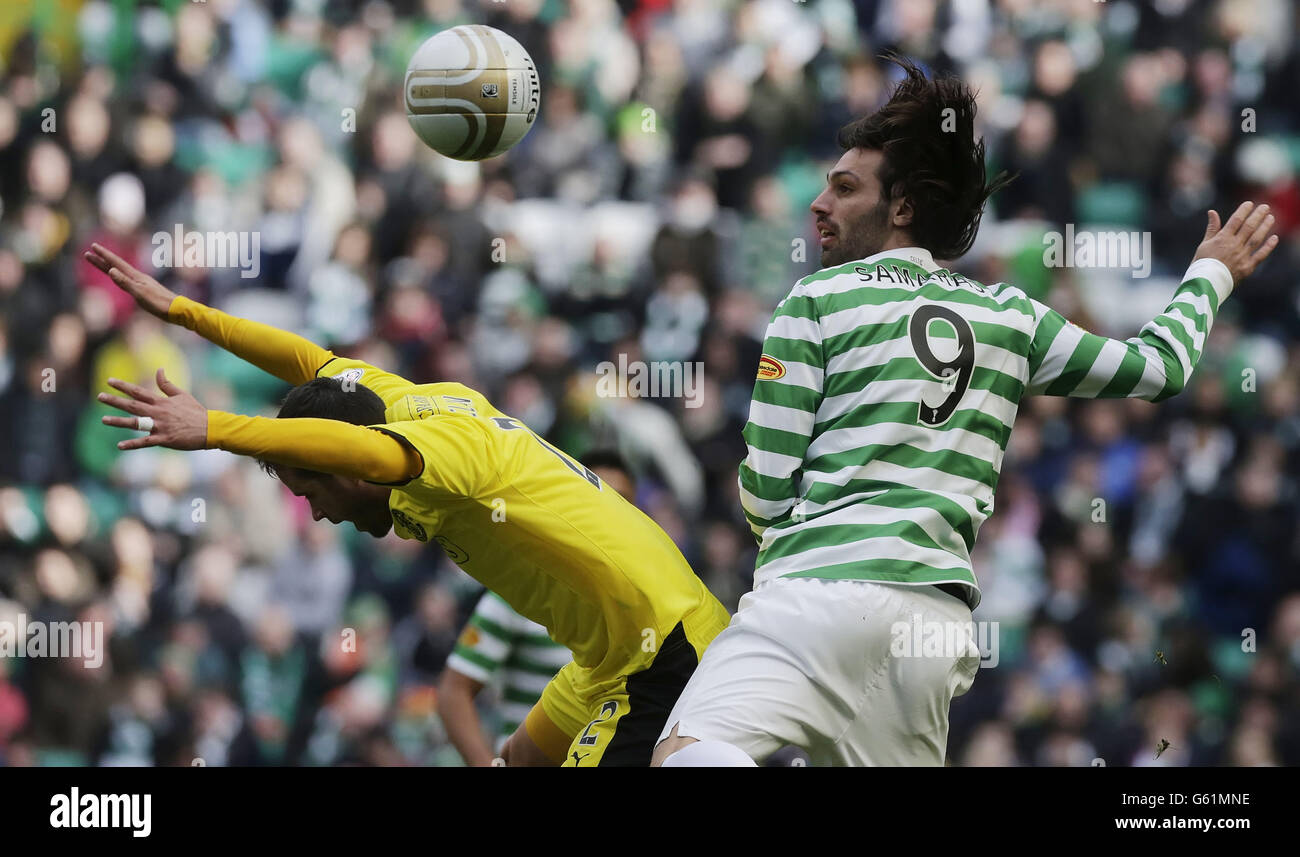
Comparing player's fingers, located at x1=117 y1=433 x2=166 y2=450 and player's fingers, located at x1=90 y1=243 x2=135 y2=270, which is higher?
player's fingers, located at x1=90 y1=243 x2=135 y2=270

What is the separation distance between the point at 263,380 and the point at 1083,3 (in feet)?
15.5

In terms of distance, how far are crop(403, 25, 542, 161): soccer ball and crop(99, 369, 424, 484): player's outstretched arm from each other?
2158 millimetres

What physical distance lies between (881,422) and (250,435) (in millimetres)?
1450

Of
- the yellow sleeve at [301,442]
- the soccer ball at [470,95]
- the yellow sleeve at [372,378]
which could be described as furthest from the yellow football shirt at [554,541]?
the soccer ball at [470,95]

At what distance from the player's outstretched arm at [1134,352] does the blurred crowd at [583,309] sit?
11.5 feet

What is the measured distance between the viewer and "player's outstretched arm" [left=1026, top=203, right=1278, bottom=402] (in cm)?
413

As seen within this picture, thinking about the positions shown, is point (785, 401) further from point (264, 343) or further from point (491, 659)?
point (491, 659)

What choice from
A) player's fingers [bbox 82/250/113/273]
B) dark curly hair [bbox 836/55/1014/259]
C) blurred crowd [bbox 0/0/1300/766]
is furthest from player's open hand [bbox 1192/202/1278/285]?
blurred crowd [bbox 0/0/1300/766]

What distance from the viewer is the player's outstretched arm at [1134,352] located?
4133 millimetres

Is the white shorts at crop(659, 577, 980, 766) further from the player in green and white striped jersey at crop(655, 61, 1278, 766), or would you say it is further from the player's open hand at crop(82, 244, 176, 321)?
the player's open hand at crop(82, 244, 176, 321)

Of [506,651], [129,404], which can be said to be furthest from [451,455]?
[506,651]

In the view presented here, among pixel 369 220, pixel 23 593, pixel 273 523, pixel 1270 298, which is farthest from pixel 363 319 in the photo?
pixel 1270 298

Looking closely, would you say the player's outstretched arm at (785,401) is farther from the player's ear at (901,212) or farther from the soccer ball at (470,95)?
the soccer ball at (470,95)

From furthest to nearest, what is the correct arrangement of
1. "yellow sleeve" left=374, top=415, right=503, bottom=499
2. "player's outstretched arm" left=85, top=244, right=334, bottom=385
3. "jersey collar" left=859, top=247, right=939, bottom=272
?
1. "player's outstretched arm" left=85, top=244, right=334, bottom=385
2. "yellow sleeve" left=374, top=415, right=503, bottom=499
3. "jersey collar" left=859, top=247, right=939, bottom=272
